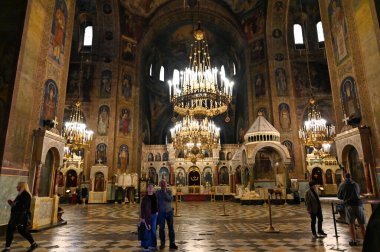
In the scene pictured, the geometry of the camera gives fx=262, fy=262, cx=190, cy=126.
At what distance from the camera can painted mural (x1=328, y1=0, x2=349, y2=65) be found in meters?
8.39

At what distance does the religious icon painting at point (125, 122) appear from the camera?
19.1 meters

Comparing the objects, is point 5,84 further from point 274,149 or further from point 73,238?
point 274,149

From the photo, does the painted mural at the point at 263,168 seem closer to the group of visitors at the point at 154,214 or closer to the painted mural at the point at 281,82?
the painted mural at the point at 281,82

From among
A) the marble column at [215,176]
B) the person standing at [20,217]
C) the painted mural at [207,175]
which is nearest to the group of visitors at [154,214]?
the person standing at [20,217]

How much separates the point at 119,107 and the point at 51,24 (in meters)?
10.8

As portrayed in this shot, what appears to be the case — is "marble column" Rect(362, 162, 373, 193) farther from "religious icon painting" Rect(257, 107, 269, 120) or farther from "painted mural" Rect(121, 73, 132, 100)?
"painted mural" Rect(121, 73, 132, 100)

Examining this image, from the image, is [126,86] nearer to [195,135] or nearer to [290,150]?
[195,135]

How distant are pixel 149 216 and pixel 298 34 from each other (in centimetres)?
2026

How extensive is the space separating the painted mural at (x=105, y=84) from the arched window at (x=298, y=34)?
14376 millimetres

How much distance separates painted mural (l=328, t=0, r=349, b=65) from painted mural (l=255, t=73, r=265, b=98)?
9.92 metres

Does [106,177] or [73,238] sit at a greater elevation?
[106,177]

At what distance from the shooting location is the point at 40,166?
7.54 metres

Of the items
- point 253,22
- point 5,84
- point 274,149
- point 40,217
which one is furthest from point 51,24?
point 253,22

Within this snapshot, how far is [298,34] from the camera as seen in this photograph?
800 inches
